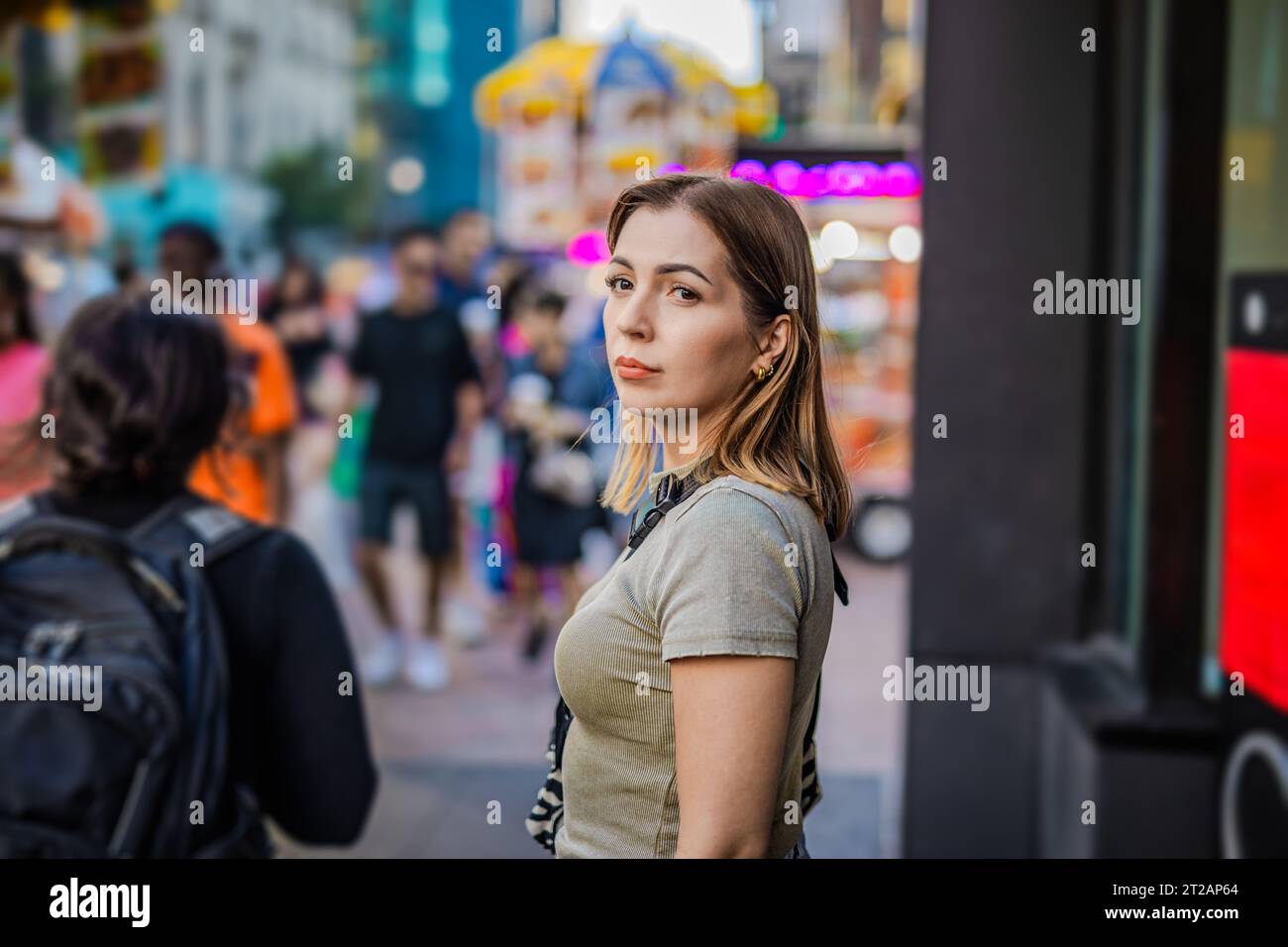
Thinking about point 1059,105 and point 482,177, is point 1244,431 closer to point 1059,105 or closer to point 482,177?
point 1059,105

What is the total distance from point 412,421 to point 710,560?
6.75 m

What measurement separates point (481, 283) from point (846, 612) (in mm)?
3073

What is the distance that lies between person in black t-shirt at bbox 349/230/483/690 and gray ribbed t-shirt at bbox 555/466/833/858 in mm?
6529

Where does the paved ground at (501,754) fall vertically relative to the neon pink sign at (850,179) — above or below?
below

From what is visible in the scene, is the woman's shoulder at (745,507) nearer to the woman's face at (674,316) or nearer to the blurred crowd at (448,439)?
the woman's face at (674,316)

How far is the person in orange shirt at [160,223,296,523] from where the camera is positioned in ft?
18.4

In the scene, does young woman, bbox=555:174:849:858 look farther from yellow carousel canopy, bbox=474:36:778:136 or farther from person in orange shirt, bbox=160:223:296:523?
yellow carousel canopy, bbox=474:36:778:136

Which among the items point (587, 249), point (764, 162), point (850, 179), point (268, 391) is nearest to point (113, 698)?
point (268, 391)

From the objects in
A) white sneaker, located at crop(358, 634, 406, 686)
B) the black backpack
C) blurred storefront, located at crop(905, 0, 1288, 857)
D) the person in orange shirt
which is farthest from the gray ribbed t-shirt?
white sneaker, located at crop(358, 634, 406, 686)

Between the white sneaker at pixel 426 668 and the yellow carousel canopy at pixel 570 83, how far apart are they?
196 inches

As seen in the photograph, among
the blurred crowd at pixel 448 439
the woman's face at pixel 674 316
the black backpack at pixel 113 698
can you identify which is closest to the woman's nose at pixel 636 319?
the woman's face at pixel 674 316

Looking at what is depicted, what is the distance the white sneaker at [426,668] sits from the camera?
318 inches

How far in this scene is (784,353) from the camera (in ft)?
5.10

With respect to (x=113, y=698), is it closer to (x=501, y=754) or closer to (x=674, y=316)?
(x=674, y=316)
